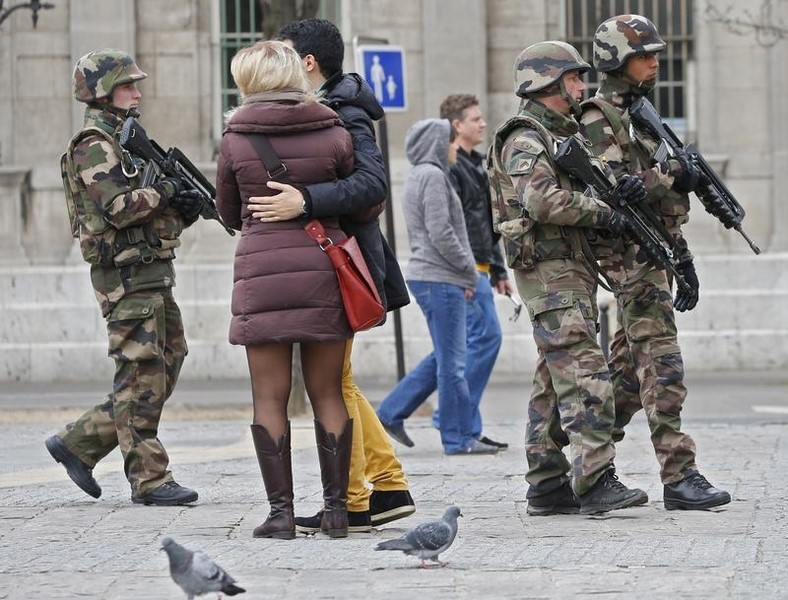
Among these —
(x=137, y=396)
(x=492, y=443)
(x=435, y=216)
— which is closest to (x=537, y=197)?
(x=137, y=396)

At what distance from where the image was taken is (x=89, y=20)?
57.1ft

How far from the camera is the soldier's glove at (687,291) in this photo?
8.14m

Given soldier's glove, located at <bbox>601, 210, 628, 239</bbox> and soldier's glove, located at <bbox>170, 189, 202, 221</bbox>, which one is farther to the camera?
soldier's glove, located at <bbox>170, 189, 202, 221</bbox>

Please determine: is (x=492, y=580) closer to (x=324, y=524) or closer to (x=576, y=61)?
(x=324, y=524)

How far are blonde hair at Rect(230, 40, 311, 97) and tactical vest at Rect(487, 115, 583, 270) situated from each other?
1.11 metres

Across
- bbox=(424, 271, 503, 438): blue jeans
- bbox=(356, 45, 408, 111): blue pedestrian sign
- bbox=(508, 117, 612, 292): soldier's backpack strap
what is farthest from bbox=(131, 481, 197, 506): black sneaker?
bbox=(356, 45, 408, 111): blue pedestrian sign

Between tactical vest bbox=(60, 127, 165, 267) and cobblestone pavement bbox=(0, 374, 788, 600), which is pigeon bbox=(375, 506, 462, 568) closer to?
cobblestone pavement bbox=(0, 374, 788, 600)

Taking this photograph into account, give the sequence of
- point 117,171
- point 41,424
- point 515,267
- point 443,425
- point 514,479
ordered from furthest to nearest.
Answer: point 41,424, point 443,425, point 514,479, point 117,171, point 515,267

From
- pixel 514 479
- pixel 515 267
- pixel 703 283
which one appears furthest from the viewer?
pixel 703 283

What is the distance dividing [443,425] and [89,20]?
25.9ft

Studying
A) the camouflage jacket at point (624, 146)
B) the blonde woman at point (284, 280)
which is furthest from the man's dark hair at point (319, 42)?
the camouflage jacket at point (624, 146)

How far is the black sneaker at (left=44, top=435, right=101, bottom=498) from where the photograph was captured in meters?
8.48

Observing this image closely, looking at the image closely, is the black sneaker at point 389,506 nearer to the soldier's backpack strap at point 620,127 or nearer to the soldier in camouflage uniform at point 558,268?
the soldier in camouflage uniform at point 558,268

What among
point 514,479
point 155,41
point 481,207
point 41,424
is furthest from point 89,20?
point 514,479
